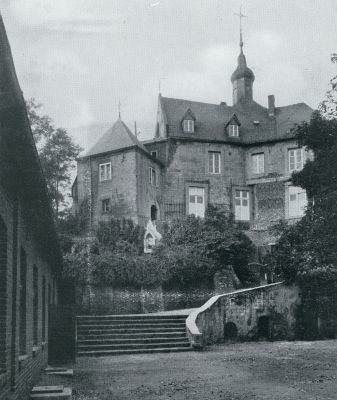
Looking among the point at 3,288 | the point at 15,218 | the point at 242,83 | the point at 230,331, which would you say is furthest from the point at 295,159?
the point at 3,288

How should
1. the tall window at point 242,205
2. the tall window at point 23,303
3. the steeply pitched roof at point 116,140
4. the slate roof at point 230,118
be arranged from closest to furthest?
1. the tall window at point 23,303
2. the steeply pitched roof at point 116,140
3. the tall window at point 242,205
4. the slate roof at point 230,118

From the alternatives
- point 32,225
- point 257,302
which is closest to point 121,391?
point 32,225

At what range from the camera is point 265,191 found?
147 ft

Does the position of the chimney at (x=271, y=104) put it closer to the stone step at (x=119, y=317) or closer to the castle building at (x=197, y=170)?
the castle building at (x=197, y=170)

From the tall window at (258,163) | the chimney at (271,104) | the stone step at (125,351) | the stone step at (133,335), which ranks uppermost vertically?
the chimney at (271,104)

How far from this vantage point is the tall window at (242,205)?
4497 cm

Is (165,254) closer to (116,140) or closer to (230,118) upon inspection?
(116,140)

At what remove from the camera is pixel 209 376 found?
13.9 meters

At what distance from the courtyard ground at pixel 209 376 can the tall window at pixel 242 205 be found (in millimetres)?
24927

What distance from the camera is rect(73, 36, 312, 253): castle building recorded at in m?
41.9

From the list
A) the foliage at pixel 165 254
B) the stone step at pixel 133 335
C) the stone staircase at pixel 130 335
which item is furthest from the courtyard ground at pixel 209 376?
the foliage at pixel 165 254

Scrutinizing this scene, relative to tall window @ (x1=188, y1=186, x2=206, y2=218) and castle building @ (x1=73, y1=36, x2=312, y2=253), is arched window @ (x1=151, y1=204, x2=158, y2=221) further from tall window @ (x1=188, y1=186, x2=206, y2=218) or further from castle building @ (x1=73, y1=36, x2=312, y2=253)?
tall window @ (x1=188, y1=186, x2=206, y2=218)

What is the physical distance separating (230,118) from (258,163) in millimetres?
4139

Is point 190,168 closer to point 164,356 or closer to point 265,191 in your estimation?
point 265,191
